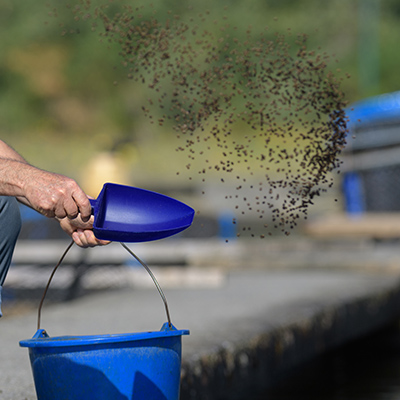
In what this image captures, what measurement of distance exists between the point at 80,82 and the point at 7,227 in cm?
3776

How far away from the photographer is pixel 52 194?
6.70 feet

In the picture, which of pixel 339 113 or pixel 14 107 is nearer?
pixel 339 113

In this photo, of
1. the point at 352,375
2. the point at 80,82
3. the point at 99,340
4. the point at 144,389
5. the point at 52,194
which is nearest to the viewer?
the point at 52,194

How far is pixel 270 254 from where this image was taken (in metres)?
8.78

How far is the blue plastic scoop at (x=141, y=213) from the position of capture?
2.38 meters

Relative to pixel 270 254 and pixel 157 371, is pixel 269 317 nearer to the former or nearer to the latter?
pixel 157 371

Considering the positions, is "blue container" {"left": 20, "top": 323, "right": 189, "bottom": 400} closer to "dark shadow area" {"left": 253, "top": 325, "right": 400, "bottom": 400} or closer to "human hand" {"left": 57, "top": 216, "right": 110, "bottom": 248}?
"human hand" {"left": 57, "top": 216, "right": 110, "bottom": 248}

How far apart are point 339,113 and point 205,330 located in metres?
1.77

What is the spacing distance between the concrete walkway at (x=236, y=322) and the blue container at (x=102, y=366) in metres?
0.44

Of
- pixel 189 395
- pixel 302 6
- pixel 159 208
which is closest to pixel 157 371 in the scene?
pixel 159 208

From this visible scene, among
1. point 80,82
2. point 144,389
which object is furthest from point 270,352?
point 80,82

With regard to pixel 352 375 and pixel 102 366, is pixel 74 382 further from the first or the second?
pixel 352 375

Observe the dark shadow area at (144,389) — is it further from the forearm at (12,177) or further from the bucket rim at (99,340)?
the forearm at (12,177)

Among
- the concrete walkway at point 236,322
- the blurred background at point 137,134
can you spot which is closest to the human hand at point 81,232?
the concrete walkway at point 236,322
